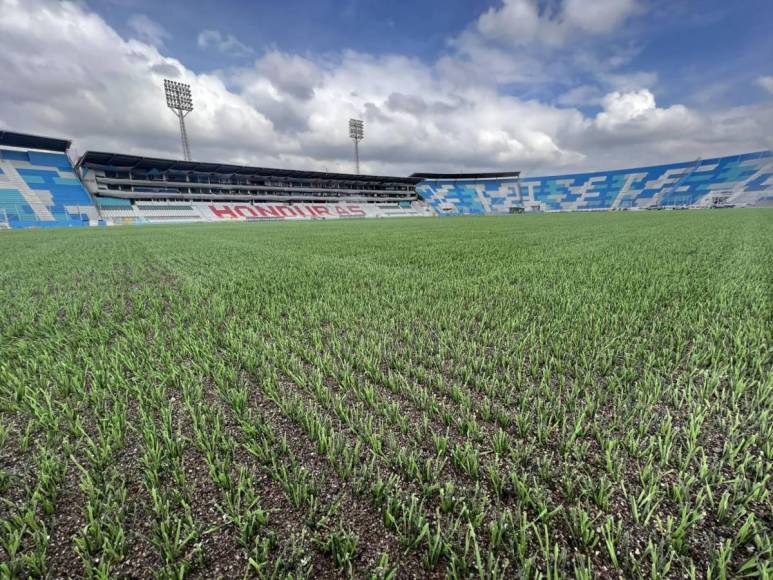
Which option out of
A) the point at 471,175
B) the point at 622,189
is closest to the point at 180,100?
the point at 471,175

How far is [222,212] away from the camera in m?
57.8

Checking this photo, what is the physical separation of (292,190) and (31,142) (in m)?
38.2

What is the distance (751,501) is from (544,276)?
464 centimetres

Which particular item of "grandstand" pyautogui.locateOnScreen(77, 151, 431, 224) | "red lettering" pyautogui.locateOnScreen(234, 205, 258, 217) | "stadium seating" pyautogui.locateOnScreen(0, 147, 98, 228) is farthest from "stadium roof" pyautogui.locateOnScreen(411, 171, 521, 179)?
"stadium seating" pyautogui.locateOnScreen(0, 147, 98, 228)

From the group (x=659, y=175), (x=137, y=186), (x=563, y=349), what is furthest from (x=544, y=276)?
(x=659, y=175)

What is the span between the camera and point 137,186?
178ft

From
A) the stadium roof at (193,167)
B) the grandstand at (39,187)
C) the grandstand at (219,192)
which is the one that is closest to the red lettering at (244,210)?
the grandstand at (219,192)

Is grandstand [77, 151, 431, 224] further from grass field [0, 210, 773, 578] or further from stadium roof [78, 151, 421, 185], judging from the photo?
grass field [0, 210, 773, 578]

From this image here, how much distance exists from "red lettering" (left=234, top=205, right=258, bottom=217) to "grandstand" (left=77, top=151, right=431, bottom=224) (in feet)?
0.54

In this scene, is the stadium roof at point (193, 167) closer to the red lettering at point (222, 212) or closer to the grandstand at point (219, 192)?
the grandstand at point (219, 192)

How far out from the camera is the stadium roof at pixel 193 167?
49.0m

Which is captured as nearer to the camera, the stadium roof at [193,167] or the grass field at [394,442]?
the grass field at [394,442]

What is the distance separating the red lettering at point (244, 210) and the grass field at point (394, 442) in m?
60.7

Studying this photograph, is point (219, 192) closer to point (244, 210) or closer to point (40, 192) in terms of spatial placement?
point (244, 210)
